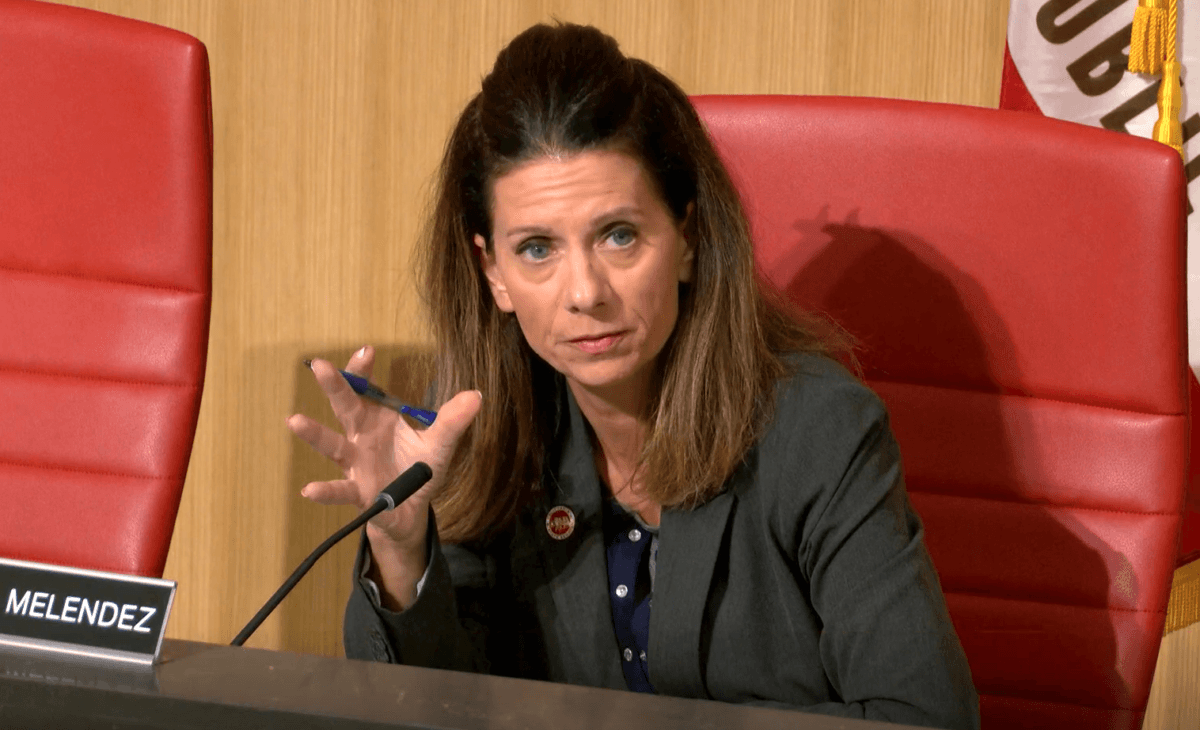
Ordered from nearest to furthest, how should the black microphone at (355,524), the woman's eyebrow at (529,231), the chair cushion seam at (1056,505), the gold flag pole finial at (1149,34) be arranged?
1. the black microphone at (355,524)
2. the woman's eyebrow at (529,231)
3. the chair cushion seam at (1056,505)
4. the gold flag pole finial at (1149,34)

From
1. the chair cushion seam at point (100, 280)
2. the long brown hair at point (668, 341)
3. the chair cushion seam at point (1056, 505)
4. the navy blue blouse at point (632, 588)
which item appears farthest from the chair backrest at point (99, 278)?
the chair cushion seam at point (1056, 505)

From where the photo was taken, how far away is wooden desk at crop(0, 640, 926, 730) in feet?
1.87

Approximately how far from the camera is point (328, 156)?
1845mm

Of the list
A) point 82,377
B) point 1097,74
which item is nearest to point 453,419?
point 82,377

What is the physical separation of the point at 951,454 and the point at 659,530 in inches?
12.4

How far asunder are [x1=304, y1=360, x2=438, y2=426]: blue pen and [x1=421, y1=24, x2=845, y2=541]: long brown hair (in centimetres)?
16

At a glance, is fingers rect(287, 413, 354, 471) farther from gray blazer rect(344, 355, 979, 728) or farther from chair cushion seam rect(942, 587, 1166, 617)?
chair cushion seam rect(942, 587, 1166, 617)

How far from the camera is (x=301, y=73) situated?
6.02ft

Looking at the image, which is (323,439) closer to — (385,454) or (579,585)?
(385,454)

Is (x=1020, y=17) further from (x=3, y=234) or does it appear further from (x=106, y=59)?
(x=3, y=234)

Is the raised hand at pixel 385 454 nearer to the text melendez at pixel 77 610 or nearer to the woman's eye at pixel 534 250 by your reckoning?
the woman's eye at pixel 534 250

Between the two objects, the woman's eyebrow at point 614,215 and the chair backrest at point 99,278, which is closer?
the woman's eyebrow at point 614,215

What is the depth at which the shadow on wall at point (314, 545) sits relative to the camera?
6.26ft

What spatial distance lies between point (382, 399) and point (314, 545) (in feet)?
3.01
